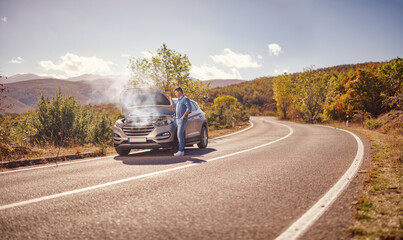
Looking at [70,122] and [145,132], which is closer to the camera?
[145,132]

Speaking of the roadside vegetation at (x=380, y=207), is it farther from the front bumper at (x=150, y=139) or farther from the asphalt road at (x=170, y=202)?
the front bumper at (x=150, y=139)

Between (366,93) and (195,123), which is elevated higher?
(366,93)

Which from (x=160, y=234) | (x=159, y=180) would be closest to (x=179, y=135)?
(x=159, y=180)

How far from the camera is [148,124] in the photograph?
754 centimetres

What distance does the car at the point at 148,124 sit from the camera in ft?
24.4

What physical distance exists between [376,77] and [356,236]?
28.8 m

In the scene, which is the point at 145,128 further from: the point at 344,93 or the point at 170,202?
the point at 344,93

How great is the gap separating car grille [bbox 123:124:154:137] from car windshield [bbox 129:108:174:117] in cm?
57

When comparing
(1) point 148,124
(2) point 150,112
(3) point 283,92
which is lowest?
(1) point 148,124

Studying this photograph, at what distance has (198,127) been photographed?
9.33 metres

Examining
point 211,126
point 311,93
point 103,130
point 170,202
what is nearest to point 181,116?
point 170,202

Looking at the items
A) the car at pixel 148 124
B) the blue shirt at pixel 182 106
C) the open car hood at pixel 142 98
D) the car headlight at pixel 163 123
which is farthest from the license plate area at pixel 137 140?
the open car hood at pixel 142 98

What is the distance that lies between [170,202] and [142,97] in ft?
21.4

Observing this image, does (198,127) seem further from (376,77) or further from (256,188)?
(376,77)
